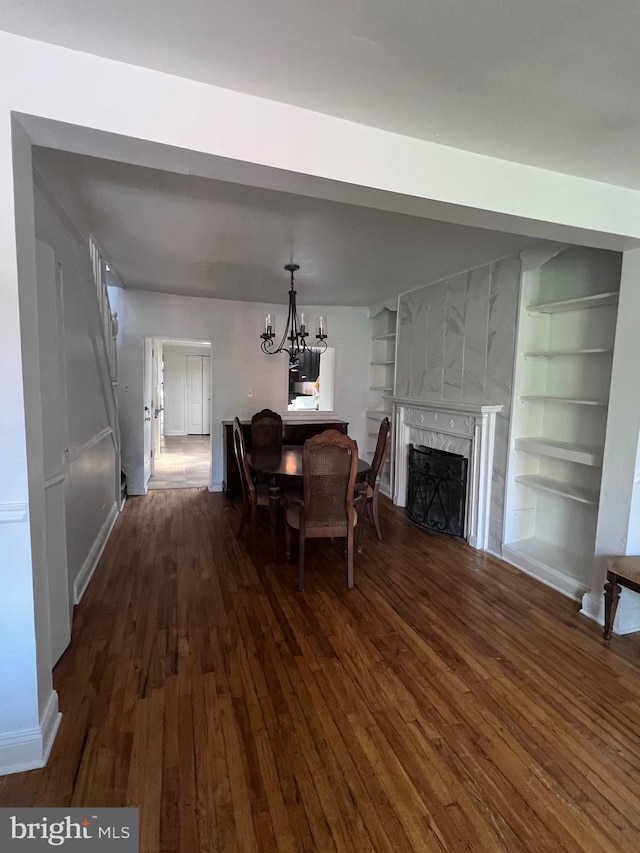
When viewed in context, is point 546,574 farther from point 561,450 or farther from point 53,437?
point 53,437

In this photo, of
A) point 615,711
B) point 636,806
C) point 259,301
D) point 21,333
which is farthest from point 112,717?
point 259,301

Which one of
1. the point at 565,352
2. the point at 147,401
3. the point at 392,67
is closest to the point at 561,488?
the point at 565,352

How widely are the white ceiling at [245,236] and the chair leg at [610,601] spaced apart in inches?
89.6

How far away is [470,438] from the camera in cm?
392

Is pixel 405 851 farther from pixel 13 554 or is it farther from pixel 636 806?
pixel 13 554

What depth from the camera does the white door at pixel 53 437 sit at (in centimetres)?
202

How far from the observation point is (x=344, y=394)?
20.2 ft

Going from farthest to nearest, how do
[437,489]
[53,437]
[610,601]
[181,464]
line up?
[181,464] → [437,489] → [610,601] → [53,437]

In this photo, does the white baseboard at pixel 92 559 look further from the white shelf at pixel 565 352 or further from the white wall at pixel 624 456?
the white shelf at pixel 565 352

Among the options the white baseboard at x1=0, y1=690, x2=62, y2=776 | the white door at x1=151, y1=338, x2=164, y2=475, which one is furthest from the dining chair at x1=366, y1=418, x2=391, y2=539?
the white door at x1=151, y1=338, x2=164, y2=475

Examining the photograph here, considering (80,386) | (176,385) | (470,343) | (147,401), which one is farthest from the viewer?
(176,385)

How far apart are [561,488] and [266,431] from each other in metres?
3.02

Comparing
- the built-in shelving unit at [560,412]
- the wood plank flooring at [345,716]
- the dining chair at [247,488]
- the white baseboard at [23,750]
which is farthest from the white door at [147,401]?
the built-in shelving unit at [560,412]

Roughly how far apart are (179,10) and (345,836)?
255 cm
